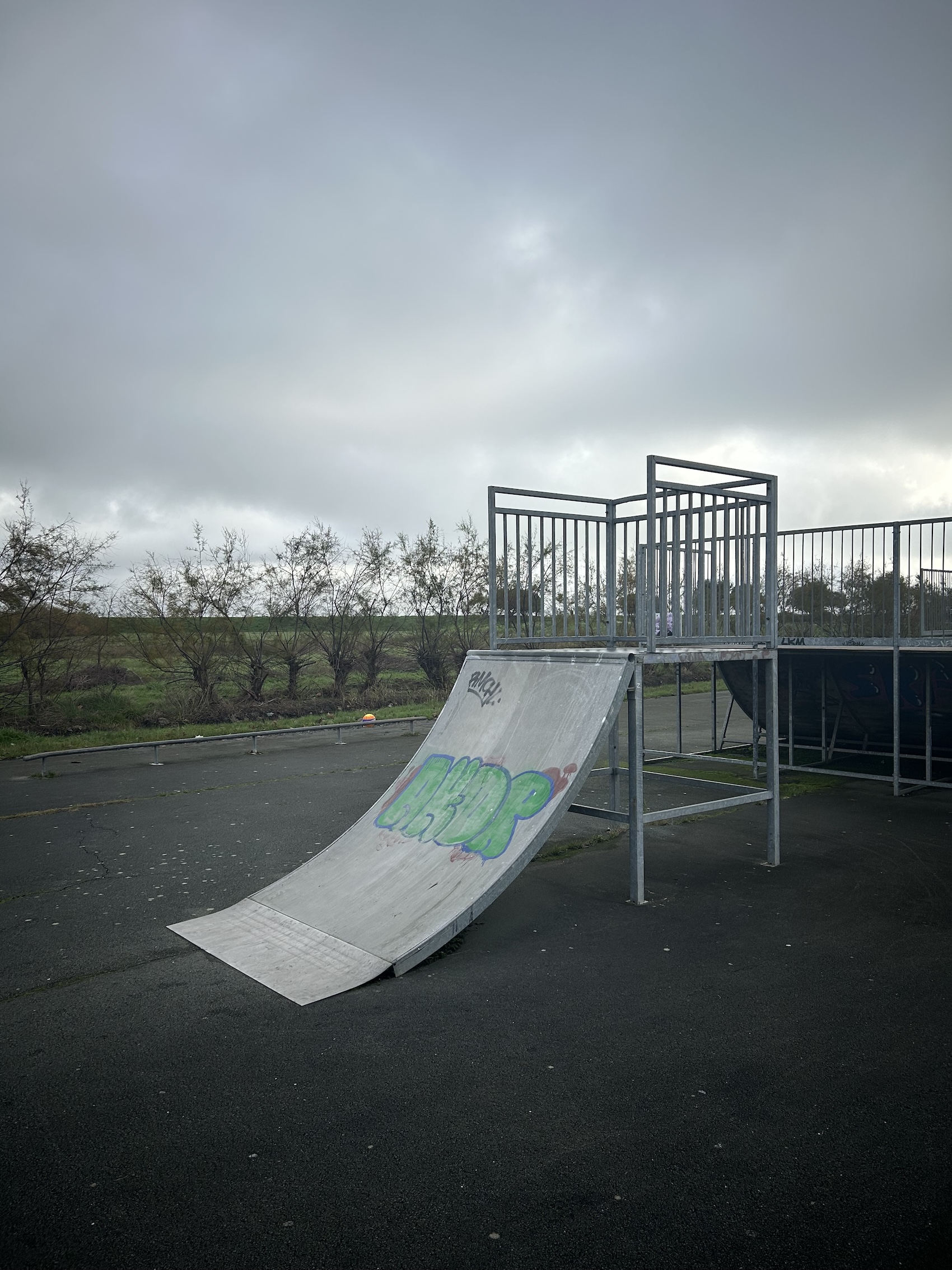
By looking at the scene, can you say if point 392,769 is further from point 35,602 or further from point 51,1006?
point 35,602

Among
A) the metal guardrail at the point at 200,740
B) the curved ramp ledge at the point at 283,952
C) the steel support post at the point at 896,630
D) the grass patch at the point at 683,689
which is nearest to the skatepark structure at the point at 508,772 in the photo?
the curved ramp ledge at the point at 283,952

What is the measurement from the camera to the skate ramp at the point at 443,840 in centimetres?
461

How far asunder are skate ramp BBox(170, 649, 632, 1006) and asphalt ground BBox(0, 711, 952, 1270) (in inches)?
9.3

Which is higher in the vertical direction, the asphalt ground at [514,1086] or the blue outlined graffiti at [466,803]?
the blue outlined graffiti at [466,803]

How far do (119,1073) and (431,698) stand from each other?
16659 millimetres

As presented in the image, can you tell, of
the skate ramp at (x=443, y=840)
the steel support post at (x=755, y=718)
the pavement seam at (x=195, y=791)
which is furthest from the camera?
the pavement seam at (x=195, y=791)

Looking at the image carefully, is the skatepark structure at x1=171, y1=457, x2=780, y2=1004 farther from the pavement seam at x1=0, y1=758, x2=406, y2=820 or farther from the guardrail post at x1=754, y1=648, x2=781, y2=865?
the pavement seam at x1=0, y1=758, x2=406, y2=820

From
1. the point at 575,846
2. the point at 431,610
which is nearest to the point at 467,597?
the point at 431,610

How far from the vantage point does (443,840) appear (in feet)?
18.5

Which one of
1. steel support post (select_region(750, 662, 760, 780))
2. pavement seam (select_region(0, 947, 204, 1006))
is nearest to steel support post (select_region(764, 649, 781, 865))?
steel support post (select_region(750, 662, 760, 780))

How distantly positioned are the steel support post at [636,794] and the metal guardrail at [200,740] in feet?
26.5

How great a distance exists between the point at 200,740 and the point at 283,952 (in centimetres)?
852

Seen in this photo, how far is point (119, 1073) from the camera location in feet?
11.1

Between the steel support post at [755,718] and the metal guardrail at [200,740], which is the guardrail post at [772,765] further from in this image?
the metal guardrail at [200,740]
